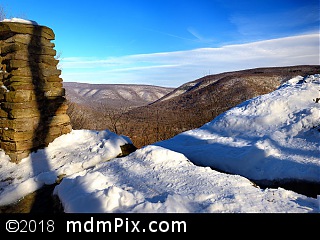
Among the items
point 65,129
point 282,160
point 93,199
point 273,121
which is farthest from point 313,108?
point 65,129

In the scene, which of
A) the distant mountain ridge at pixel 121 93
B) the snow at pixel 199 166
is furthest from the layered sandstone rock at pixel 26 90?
the distant mountain ridge at pixel 121 93

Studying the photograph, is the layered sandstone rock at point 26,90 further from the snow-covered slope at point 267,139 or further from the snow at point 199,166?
the snow-covered slope at point 267,139

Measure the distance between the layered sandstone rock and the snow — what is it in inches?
11.8

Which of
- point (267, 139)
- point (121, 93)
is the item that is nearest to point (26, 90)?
point (267, 139)

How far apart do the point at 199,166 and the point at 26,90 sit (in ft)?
13.2

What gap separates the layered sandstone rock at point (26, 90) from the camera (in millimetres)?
5238

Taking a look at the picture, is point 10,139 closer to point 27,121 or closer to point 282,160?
point 27,121

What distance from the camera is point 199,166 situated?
182 inches

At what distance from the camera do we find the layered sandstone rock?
206 inches

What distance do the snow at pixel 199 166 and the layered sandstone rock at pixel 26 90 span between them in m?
0.30

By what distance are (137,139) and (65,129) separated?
6.42 meters

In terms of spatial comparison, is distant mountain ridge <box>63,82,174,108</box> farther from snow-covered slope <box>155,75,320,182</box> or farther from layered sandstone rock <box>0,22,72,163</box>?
layered sandstone rock <box>0,22,72,163</box>

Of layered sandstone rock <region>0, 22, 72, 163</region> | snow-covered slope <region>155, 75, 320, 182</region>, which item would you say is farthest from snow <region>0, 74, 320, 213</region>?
layered sandstone rock <region>0, 22, 72, 163</region>

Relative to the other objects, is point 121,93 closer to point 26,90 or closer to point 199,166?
point 26,90
